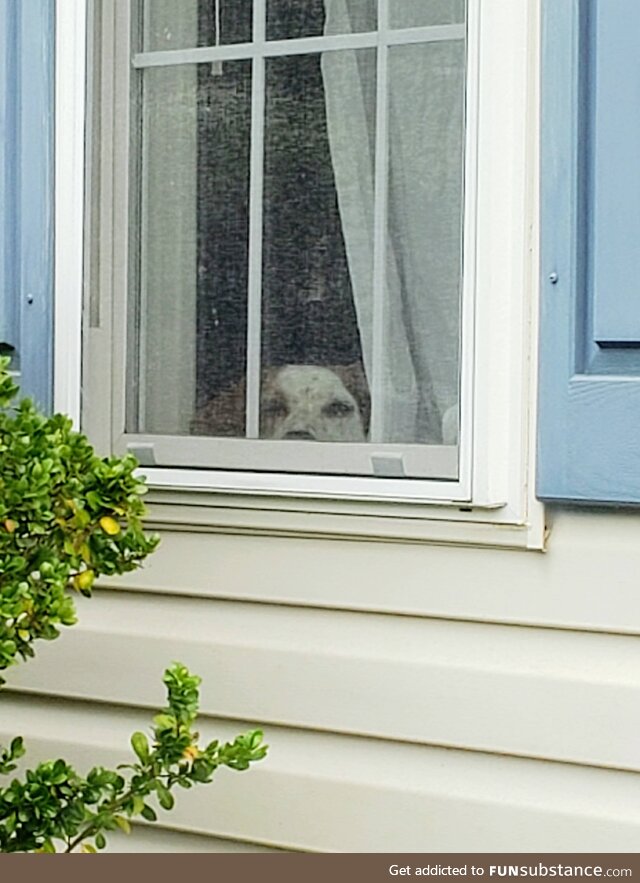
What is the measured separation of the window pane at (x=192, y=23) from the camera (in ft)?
7.20

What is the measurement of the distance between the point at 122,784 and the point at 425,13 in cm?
111

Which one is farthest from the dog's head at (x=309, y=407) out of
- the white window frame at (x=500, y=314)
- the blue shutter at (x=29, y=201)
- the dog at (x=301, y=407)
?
the blue shutter at (x=29, y=201)

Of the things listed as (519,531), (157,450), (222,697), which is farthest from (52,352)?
(519,531)

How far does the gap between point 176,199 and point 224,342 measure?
0.23 metres

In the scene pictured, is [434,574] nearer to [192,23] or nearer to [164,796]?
[164,796]

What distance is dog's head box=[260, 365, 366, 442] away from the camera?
211cm

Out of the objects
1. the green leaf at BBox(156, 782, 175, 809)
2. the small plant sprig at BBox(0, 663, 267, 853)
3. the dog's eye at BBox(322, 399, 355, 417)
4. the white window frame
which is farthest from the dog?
the green leaf at BBox(156, 782, 175, 809)

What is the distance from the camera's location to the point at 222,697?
7.32 feet

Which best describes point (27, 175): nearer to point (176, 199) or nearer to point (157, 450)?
point (176, 199)

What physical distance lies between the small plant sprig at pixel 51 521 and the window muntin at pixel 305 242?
0.35 metres

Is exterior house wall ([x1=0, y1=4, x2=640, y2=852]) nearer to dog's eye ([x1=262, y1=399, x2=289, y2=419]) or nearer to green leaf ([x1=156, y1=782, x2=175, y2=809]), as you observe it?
dog's eye ([x1=262, y1=399, x2=289, y2=419])

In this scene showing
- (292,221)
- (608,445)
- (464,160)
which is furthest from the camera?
(292,221)

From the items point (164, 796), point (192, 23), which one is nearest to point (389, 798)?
point (164, 796)

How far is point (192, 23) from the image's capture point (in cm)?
223
